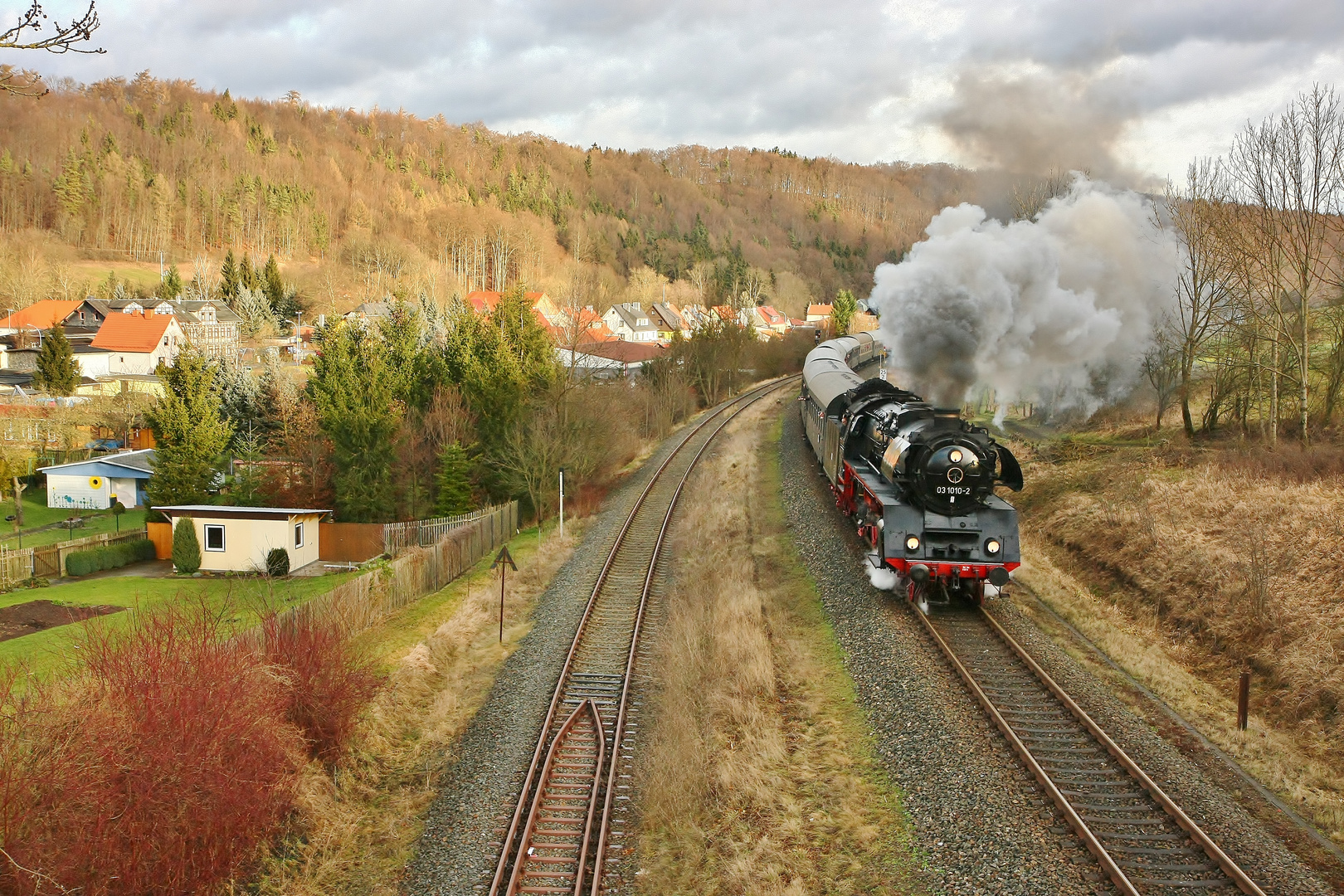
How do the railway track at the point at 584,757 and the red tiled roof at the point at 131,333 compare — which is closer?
the railway track at the point at 584,757

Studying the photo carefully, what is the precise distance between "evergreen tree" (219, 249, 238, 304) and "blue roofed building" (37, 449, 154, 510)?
54.6 m

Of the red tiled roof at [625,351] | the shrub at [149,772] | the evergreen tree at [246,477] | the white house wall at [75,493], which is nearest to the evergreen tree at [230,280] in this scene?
the red tiled roof at [625,351]

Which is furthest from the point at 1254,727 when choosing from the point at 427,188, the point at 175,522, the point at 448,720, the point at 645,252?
the point at 427,188

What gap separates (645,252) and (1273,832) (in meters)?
128

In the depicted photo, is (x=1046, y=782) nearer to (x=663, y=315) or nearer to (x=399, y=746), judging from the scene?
(x=399, y=746)

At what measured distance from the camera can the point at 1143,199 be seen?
28734mm

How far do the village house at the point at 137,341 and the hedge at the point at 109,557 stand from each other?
38.5m

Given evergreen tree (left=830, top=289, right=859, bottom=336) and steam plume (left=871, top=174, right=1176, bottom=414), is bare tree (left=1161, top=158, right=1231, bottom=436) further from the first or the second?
evergreen tree (left=830, top=289, right=859, bottom=336)

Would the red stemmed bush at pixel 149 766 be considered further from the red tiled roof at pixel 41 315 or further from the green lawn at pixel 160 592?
the red tiled roof at pixel 41 315

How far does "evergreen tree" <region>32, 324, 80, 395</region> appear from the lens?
171ft

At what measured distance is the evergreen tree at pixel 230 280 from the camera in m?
87.7

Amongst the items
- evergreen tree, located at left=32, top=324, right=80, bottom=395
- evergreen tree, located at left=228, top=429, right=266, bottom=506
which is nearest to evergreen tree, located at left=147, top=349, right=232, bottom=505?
evergreen tree, located at left=228, top=429, right=266, bottom=506

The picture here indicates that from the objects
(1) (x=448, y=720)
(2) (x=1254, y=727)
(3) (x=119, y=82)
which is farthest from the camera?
(3) (x=119, y=82)

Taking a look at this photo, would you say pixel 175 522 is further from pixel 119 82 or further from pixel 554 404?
pixel 119 82
